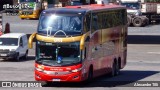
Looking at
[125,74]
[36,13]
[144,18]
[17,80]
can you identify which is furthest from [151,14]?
[17,80]

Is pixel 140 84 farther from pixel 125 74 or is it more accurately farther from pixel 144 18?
pixel 144 18

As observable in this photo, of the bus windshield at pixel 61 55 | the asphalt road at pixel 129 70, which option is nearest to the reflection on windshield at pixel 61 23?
the bus windshield at pixel 61 55

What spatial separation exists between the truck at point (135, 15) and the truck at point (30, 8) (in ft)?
38.2

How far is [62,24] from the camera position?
28250 mm

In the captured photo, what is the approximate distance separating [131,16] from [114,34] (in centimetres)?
5355

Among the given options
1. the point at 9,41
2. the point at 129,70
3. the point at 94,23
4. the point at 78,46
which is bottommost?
the point at 129,70

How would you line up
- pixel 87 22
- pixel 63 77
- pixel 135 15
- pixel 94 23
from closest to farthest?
1. pixel 63 77
2. pixel 87 22
3. pixel 94 23
4. pixel 135 15

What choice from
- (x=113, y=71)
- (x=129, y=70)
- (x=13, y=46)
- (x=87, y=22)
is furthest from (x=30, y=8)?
(x=87, y=22)

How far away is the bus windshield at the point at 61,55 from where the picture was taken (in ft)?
92.3

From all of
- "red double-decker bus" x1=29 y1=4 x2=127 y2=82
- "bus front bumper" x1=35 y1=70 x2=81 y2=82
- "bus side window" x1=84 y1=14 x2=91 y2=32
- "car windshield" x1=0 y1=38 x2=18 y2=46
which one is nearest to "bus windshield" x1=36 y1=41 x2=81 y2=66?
"red double-decker bus" x1=29 y1=4 x2=127 y2=82

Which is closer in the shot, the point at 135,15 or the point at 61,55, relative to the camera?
the point at 61,55

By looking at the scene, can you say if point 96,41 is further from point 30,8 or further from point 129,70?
point 30,8

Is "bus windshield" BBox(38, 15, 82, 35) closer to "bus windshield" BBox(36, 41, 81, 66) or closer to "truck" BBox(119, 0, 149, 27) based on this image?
"bus windshield" BBox(36, 41, 81, 66)

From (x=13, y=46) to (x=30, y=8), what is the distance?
163ft
